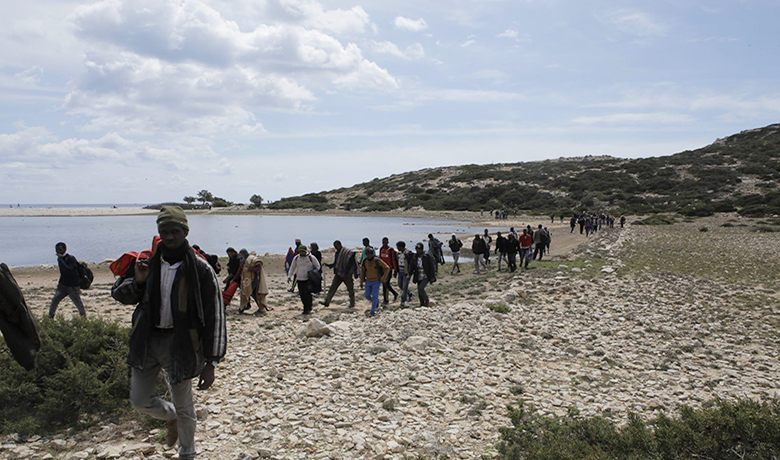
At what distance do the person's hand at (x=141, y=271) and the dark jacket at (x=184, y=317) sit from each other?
5 cm

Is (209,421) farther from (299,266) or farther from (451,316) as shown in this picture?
(299,266)

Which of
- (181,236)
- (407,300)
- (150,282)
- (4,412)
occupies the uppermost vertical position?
(181,236)

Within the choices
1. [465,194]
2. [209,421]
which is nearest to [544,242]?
[209,421]

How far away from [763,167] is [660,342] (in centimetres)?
9424

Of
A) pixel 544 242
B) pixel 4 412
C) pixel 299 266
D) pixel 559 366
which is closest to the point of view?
pixel 4 412

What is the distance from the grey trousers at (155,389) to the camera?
3.98m

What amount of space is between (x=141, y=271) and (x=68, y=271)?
322 inches

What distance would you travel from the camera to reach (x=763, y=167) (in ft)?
273

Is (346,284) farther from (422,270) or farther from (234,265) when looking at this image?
(234,265)

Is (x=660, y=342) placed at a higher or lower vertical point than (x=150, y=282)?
lower

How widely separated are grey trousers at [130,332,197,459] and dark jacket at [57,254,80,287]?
7.93m

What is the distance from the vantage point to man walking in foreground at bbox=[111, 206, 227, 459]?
3871mm

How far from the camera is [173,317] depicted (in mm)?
3838

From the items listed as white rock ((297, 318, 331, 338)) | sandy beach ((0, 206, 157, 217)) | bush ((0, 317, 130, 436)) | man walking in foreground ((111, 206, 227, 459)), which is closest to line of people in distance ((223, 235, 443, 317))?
white rock ((297, 318, 331, 338))
